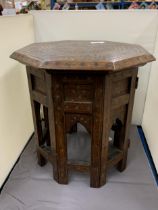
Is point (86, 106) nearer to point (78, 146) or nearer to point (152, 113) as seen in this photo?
point (78, 146)

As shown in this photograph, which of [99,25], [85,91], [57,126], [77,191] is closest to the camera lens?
[85,91]

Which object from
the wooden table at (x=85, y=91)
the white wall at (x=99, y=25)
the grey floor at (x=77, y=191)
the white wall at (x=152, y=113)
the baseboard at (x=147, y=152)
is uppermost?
the white wall at (x=99, y=25)

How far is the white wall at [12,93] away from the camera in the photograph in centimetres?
110

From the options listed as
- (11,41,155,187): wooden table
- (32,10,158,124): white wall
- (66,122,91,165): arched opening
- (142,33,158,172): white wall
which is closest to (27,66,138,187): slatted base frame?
(11,41,155,187): wooden table

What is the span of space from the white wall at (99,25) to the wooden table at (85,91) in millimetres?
509

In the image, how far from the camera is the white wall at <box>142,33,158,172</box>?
1.30m

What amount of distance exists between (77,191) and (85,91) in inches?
24.6

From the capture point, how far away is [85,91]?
848mm

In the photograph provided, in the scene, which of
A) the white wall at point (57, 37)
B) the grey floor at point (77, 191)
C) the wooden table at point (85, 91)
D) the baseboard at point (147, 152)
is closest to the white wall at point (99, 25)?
the white wall at point (57, 37)

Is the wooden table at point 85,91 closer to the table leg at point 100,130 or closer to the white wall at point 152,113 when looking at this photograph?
the table leg at point 100,130

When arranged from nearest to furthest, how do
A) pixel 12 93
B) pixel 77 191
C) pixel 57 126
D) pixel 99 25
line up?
pixel 57 126 < pixel 77 191 < pixel 12 93 < pixel 99 25

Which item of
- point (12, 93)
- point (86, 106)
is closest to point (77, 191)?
point (86, 106)

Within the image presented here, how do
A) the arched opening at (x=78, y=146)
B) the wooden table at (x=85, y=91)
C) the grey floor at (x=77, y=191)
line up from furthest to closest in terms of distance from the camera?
the arched opening at (x=78, y=146), the grey floor at (x=77, y=191), the wooden table at (x=85, y=91)

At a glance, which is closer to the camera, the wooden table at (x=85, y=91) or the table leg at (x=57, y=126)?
the wooden table at (x=85, y=91)
